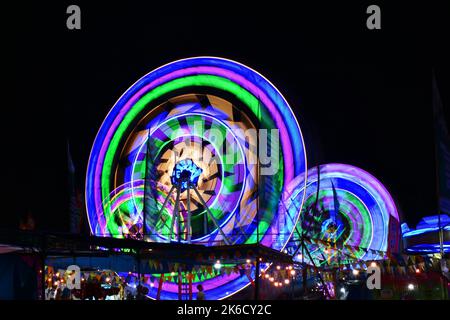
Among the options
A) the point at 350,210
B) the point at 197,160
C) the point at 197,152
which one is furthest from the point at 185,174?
the point at 350,210

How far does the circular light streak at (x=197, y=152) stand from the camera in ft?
72.9

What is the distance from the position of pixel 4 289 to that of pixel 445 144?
487 inches

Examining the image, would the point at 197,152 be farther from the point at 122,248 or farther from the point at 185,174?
the point at 122,248

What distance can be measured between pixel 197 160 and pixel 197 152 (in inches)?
13.2

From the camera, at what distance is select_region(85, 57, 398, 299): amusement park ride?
72.5ft

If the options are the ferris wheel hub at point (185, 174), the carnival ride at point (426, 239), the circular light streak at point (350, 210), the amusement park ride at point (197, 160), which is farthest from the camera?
the circular light streak at point (350, 210)

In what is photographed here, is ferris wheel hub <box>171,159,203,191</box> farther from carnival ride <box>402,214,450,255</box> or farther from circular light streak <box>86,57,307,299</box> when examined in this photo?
carnival ride <box>402,214,450,255</box>

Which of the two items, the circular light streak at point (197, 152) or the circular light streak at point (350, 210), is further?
the circular light streak at point (350, 210)

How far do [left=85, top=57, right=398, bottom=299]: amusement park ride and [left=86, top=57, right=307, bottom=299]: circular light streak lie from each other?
0.04m

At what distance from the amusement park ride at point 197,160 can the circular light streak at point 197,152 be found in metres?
0.04

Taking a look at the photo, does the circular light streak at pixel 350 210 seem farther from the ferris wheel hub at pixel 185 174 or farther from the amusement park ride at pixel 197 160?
the ferris wheel hub at pixel 185 174

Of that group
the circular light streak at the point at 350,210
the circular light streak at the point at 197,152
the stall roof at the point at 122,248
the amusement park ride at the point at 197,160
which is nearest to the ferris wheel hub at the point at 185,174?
the amusement park ride at the point at 197,160

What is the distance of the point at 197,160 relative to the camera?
24188mm

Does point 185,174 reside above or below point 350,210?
below
